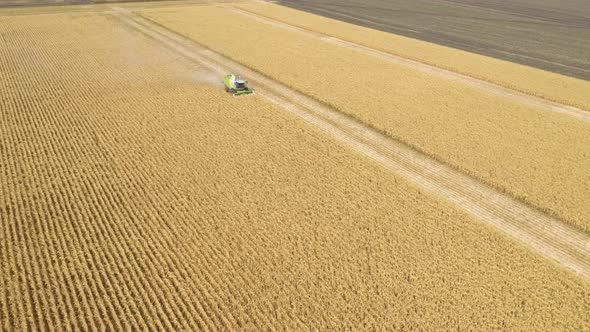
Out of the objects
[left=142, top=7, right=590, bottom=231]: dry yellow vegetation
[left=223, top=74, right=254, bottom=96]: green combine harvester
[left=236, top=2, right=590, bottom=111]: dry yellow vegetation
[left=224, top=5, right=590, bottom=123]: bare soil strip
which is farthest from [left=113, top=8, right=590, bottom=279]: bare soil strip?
[left=236, top=2, right=590, bottom=111]: dry yellow vegetation

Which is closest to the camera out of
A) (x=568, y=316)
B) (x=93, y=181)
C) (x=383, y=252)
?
(x=568, y=316)

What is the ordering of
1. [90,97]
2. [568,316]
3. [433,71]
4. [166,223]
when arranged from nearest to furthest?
[568,316]
[166,223]
[90,97]
[433,71]

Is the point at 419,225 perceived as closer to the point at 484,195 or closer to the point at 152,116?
the point at 484,195

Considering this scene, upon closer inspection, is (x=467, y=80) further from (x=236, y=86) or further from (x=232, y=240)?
(x=232, y=240)

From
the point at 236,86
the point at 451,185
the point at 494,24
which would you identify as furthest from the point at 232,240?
the point at 494,24

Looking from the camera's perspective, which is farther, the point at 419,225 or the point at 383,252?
the point at 419,225

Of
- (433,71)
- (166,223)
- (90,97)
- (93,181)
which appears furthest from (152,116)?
(433,71)

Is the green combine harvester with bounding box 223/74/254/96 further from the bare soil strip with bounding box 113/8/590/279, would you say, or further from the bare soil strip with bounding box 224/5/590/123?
the bare soil strip with bounding box 224/5/590/123
